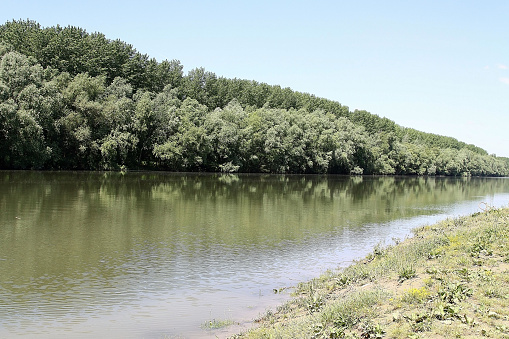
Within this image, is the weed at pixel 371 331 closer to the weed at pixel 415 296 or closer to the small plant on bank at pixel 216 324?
the weed at pixel 415 296

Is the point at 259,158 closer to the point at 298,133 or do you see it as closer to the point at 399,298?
the point at 298,133

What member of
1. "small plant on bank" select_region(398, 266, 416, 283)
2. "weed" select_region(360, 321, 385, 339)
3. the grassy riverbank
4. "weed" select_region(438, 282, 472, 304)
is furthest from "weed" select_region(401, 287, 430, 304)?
"small plant on bank" select_region(398, 266, 416, 283)

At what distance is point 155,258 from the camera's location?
19.2 metres

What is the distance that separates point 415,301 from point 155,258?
495 inches

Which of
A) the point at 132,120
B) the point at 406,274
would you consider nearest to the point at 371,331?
the point at 406,274

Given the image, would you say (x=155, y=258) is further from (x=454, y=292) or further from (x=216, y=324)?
(x=454, y=292)

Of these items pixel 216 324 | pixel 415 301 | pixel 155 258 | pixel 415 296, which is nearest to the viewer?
pixel 415 301

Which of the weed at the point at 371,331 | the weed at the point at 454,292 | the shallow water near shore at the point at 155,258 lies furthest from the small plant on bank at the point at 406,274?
the shallow water near shore at the point at 155,258

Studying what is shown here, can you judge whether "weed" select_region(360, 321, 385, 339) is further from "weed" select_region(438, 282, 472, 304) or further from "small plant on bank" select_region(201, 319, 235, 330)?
"small plant on bank" select_region(201, 319, 235, 330)

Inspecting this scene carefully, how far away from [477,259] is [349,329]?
6314 millimetres

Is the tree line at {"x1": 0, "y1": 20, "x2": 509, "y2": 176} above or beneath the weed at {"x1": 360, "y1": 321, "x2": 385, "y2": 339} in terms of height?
above

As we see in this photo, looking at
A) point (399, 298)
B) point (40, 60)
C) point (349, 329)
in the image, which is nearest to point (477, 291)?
point (399, 298)

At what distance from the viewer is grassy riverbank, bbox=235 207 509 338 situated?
842cm

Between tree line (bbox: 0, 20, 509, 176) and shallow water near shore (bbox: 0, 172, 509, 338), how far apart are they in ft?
131
